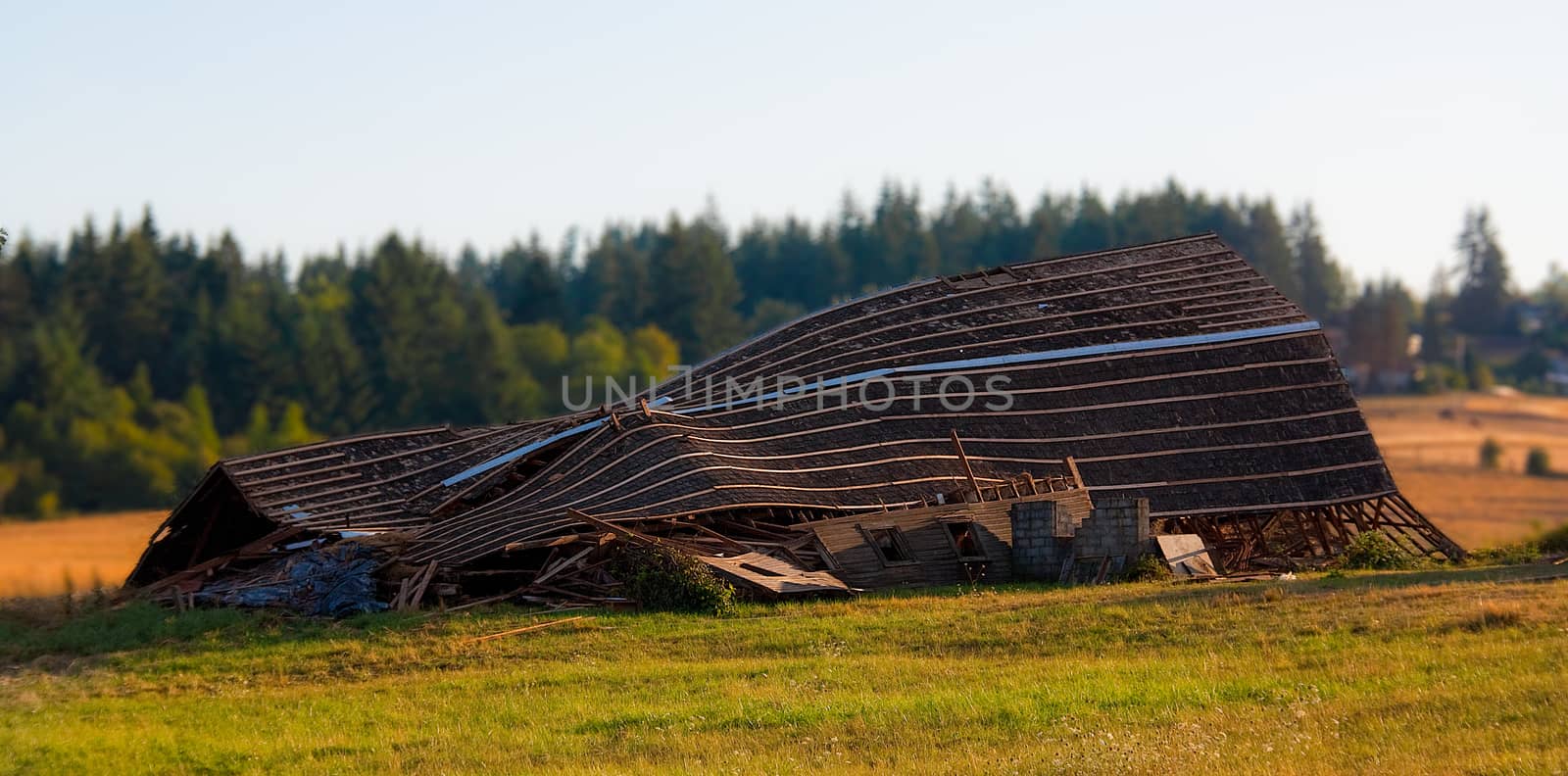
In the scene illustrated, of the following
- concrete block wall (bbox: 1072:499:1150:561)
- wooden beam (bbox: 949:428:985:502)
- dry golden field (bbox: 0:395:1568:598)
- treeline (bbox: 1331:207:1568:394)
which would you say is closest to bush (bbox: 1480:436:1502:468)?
dry golden field (bbox: 0:395:1568:598)

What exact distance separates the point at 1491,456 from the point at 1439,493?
494 inches

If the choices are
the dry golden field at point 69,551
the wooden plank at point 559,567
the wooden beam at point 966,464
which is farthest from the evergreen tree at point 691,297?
the wooden plank at point 559,567

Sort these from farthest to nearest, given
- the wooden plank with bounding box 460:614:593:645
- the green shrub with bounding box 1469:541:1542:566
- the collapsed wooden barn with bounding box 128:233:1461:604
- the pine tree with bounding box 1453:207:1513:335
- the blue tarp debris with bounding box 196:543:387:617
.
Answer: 1. the pine tree with bounding box 1453:207:1513:335
2. the green shrub with bounding box 1469:541:1542:566
3. the collapsed wooden barn with bounding box 128:233:1461:604
4. the blue tarp debris with bounding box 196:543:387:617
5. the wooden plank with bounding box 460:614:593:645

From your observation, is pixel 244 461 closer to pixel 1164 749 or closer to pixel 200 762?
pixel 200 762

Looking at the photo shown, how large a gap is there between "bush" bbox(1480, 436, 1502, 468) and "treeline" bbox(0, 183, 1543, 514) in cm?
4722

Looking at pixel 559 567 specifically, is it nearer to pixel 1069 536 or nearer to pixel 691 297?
pixel 1069 536

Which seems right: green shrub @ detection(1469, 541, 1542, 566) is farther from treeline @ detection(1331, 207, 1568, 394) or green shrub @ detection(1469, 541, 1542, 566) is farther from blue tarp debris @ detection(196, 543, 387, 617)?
treeline @ detection(1331, 207, 1568, 394)

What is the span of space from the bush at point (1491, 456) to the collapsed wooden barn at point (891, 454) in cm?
5579

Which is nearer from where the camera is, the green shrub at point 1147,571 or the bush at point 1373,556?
the green shrub at point 1147,571

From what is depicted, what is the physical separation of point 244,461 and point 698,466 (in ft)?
34.0

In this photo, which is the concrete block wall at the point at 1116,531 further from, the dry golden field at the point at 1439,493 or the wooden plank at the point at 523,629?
the dry golden field at the point at 1439,493

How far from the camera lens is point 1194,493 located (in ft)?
125

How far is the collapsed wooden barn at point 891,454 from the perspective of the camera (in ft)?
106

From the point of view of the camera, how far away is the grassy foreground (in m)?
17.5
